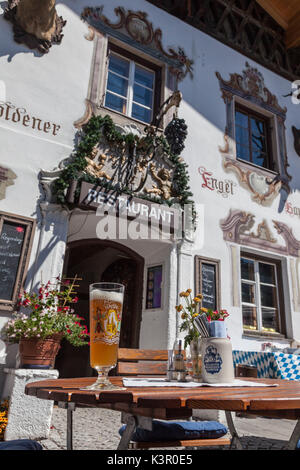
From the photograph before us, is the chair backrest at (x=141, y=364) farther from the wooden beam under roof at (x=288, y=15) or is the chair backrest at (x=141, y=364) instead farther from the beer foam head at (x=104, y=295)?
the wooden beam under roof at (x=288, y=15)

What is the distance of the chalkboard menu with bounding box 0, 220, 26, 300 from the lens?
4137 millimetres

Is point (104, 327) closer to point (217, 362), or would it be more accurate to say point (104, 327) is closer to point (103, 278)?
point (217, 362)

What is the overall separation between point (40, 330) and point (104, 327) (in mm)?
2607

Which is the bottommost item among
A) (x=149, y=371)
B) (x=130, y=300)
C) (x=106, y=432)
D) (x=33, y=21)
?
→ (x=106, y=432)

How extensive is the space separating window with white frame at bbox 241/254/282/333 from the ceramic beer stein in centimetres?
491

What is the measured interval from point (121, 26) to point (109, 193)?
3.24 metres

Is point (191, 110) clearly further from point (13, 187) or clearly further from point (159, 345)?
point (159, 345)

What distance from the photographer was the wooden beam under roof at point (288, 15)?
8367mm

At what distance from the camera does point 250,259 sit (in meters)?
6.61

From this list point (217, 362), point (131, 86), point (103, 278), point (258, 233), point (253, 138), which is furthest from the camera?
point (253, 138)

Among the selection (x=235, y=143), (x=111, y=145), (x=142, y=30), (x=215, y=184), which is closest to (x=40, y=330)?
(x=111, y=145)

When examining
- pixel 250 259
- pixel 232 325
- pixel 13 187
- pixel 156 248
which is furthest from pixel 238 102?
pixel 13 187

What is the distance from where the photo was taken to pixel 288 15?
855cm
